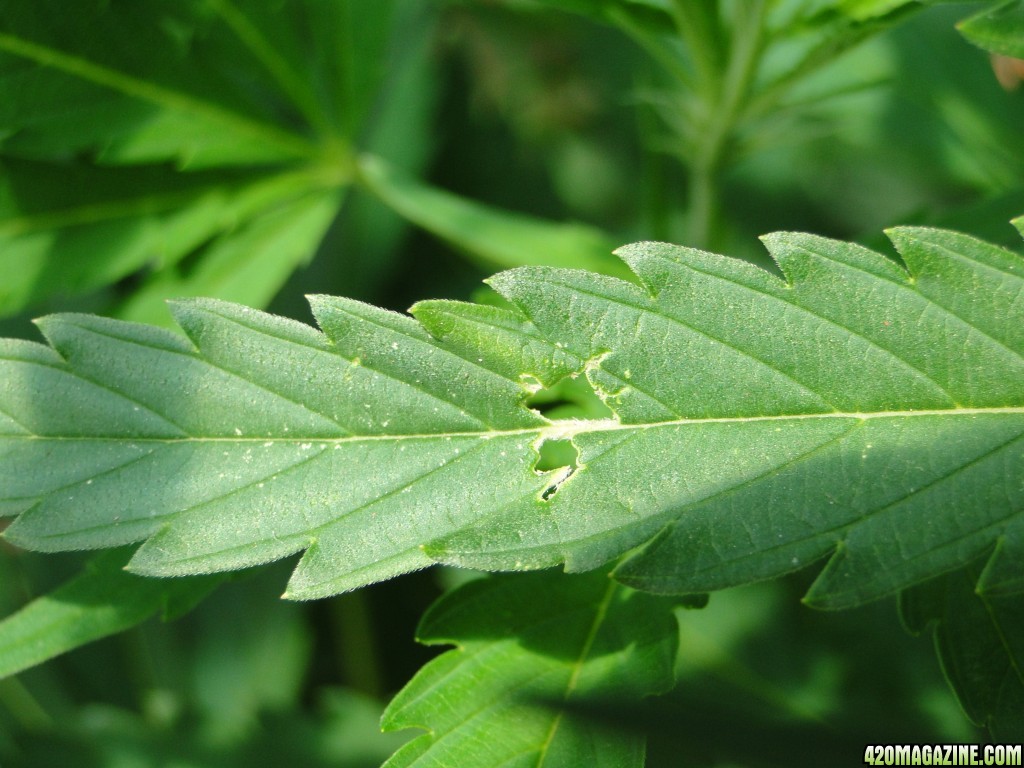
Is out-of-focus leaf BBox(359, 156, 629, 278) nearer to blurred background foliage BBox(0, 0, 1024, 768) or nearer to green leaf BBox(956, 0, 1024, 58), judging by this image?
blurred background foliage BBox(0, 0, 1024, 768)

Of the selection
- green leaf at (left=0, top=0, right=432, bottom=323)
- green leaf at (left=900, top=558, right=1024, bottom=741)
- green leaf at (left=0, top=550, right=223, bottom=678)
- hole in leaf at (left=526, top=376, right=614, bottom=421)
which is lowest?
green leaf at (left=900, top=558, right=1024, bottom=741)

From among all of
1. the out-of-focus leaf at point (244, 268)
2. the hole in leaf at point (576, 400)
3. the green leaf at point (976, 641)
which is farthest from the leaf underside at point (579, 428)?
the out-of-focus leaf at point (244, 268)

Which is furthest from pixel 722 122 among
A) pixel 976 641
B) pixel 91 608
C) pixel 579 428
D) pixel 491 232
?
pixel 91 608

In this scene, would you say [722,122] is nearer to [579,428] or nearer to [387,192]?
[387,192]

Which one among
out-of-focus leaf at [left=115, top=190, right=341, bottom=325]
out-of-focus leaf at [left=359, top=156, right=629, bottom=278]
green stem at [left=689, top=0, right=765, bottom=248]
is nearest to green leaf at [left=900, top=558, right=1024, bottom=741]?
out-of-focus leaf at [left=359, top=156, right=629, bottom=278]

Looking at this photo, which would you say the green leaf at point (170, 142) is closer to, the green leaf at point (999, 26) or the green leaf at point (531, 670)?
the green leaf at point (531, 670)
